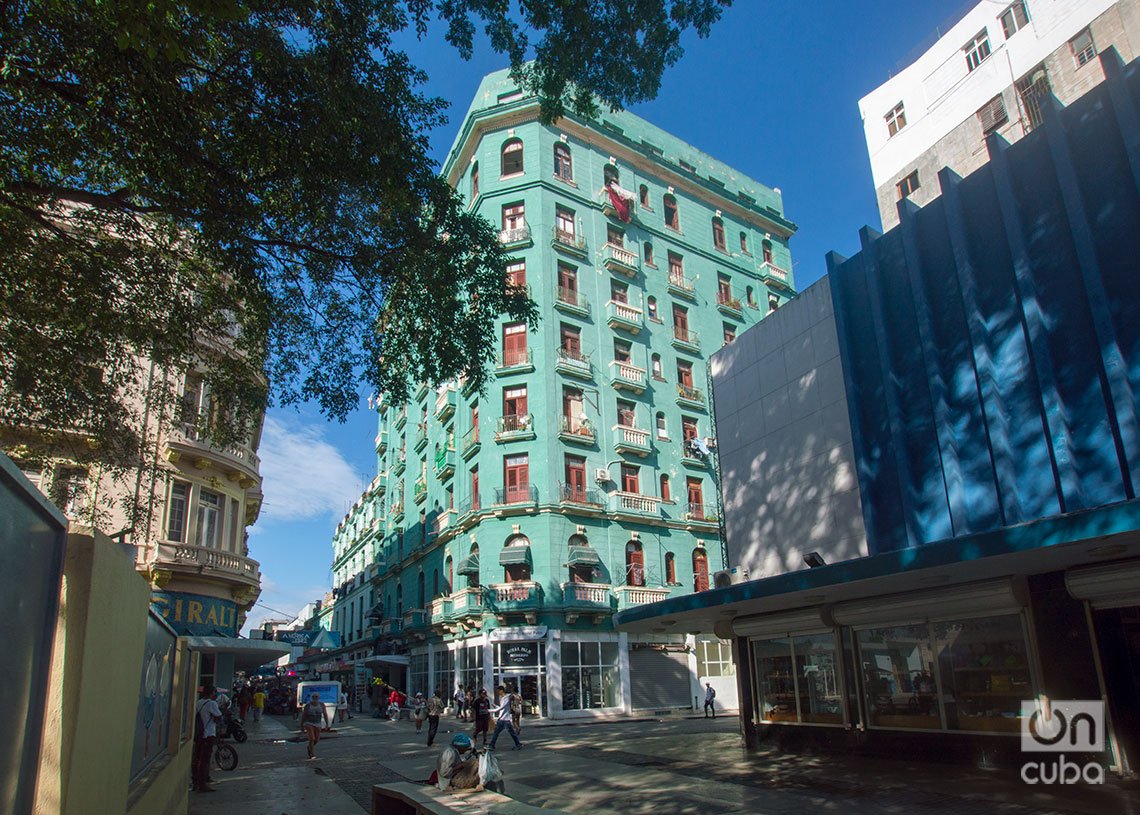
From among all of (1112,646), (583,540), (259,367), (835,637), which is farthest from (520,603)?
(1112,646)

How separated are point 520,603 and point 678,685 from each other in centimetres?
883

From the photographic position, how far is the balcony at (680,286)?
39.3 m

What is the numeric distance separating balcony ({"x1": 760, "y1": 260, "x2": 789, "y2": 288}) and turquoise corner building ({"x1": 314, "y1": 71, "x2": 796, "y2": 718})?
153 millimetres

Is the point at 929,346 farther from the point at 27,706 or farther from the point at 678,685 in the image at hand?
the point at 678,685

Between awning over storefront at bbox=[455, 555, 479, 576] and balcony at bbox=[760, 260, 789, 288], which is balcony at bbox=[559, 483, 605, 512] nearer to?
awning over storefront at bbox=[455, 555, 479, 576]

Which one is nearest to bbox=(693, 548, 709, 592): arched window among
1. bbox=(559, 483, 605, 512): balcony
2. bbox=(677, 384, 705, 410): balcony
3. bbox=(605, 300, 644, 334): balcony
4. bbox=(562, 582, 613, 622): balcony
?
bbox=(562, 582, 613, 622): balcony

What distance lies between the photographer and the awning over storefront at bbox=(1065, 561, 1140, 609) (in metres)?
9.44

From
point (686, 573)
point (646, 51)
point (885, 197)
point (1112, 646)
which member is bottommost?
point (1112, 646)

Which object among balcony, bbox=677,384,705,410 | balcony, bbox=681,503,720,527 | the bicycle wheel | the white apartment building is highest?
the white apartment building

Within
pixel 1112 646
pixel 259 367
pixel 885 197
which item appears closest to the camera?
pixel 1112 646

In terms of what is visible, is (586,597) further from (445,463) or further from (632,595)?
(445,463)

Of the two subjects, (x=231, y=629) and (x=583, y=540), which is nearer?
(x=231, y=629)

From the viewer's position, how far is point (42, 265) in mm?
10281

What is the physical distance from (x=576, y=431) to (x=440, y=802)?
25.2m
